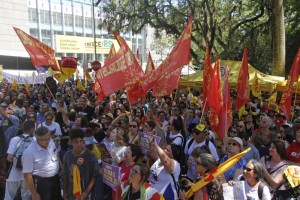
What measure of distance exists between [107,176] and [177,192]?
0.98 meters

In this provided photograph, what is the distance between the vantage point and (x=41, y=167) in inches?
171

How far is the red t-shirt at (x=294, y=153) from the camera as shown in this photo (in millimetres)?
4789

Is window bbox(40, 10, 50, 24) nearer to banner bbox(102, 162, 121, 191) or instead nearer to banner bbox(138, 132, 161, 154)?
banner bbox(138, 132, 161, 154)

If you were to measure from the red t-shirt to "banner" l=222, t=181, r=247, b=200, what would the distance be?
1.45m

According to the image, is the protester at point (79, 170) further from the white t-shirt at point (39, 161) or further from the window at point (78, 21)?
the window at point (78, 21)

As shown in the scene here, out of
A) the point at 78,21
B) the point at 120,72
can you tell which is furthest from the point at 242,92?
the point at 78,21

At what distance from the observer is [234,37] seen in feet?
78.6

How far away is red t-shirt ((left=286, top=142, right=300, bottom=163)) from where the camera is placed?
479cm

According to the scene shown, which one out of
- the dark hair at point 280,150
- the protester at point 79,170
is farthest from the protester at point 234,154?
the protester at point 79,170

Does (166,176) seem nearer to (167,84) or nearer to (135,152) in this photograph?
(135,152)

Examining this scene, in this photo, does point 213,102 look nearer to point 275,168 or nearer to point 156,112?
point 275,168

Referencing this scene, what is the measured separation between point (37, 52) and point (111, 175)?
6.14 meters

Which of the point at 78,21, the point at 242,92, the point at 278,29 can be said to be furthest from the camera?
the point at 78,21

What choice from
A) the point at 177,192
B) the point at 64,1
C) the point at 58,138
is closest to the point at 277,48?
the point at 58,138
